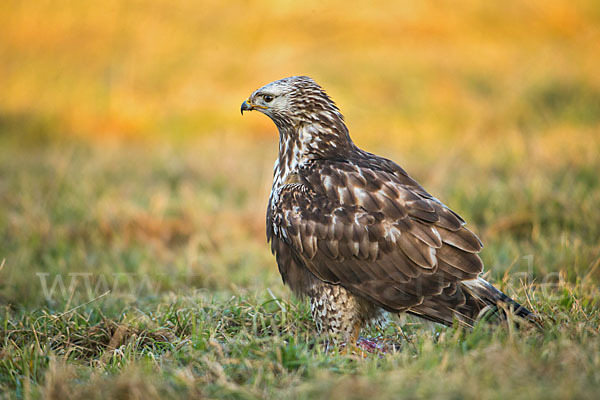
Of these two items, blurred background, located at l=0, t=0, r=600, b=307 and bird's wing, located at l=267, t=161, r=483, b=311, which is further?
blurred background, located at l=0, t=0, r=600, b=307

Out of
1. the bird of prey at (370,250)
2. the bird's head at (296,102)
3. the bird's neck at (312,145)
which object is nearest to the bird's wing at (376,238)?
the bird of prey at (370,250)

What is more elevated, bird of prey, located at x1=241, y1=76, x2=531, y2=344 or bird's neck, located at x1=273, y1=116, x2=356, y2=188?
bird's neck, located at x1=273, y1=116, x2=356, y2=188

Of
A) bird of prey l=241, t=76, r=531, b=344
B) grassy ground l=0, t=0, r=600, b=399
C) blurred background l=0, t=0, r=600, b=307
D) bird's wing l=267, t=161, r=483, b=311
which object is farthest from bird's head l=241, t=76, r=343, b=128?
blurred background l=0, t=0, r=600, b=307

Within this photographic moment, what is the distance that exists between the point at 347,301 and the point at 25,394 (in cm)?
174

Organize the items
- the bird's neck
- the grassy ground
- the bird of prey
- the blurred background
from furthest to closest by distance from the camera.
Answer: the blurred background → the bird's neck → the bird of prey → the grassy ground

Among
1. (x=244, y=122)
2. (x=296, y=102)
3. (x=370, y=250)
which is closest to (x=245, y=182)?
(x=244, y=122)

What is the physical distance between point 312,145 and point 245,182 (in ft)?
13.1

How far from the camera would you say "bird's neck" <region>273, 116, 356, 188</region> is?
4.09 meters

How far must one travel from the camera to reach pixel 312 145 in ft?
13.5

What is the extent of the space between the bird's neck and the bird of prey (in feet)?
0.34

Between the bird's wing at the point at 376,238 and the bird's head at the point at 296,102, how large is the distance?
540 mm

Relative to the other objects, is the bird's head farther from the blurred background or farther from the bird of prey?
the blurred background

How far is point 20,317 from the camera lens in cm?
438

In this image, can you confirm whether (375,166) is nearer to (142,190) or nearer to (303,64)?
→ (142,190)
